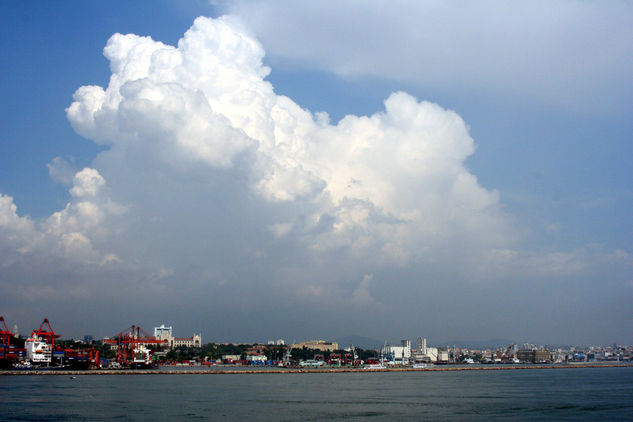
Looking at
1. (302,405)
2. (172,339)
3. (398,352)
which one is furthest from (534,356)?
(302,405)

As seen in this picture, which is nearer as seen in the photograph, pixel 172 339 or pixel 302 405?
pixel 302 405

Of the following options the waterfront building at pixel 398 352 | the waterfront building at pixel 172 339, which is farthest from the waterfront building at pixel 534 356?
the waterfront building at pixel 172 339

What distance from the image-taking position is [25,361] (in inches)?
3440

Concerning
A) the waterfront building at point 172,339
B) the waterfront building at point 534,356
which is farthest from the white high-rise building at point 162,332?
the waterfront building at point 534,356

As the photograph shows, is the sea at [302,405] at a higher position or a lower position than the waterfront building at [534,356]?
higher

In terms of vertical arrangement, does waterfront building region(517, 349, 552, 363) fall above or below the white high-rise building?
below

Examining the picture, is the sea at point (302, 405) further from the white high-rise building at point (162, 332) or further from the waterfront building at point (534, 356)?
the waterfront building at point (534, 356)

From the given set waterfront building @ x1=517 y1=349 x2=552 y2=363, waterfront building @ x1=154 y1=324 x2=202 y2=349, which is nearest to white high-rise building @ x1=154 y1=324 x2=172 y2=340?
waterfront building @ x1=154 y1=324 x2=202 y2=349

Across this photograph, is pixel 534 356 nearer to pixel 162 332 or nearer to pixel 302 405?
pixel 162 332

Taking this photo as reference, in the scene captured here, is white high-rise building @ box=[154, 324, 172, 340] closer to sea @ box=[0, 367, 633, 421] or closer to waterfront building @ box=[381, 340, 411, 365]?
waterfront building @ box=[381, 340, 411, 365]

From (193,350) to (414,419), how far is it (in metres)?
136

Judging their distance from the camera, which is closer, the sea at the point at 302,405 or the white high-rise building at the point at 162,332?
the sea at the point at 302,405

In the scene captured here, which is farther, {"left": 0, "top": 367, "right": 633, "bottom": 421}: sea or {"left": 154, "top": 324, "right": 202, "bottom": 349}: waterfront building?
{"left": 154, "top": 324, "right": 202, "bottom": 349}: waterfront building

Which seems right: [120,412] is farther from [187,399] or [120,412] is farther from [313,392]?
[313,392]
